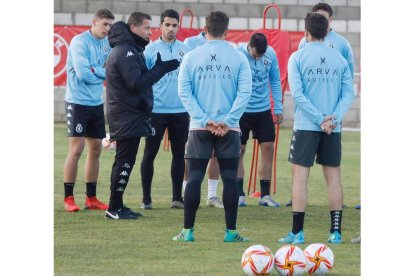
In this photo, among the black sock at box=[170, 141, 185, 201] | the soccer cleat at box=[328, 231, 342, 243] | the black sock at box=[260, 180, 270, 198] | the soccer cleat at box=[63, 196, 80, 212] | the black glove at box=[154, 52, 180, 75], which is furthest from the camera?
the black sock at box=[260, 180, 270, 198]

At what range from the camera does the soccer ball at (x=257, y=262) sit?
288 inches

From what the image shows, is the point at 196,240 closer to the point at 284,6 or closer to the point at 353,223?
the point at 353,223

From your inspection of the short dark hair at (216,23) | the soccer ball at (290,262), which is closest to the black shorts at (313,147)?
the short dark hair at (216,23)

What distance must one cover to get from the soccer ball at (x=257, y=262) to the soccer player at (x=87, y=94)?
3.86 meters

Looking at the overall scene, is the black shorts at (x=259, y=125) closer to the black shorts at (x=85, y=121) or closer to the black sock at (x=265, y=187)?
the black sock at (x=265, y=187)

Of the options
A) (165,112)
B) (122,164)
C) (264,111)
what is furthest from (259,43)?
(122,164)

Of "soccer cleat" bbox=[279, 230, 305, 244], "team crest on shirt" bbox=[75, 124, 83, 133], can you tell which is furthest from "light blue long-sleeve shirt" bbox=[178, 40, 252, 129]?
"team crest on shirt" bbox=[75, 124, 83, 133]

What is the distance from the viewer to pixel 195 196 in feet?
28.8

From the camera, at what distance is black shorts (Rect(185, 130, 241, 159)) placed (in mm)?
8797

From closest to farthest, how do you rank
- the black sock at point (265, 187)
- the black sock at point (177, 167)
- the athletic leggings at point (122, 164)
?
the athletic leggings at point (122, 164)
the black sock at point (177, 167)
the black sock at point (265, 187)

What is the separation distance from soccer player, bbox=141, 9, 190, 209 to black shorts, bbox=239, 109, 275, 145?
27.3 inches

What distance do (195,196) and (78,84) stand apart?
2.62 metres

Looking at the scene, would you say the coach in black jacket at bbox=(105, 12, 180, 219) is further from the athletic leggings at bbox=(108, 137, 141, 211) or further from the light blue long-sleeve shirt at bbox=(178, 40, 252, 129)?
the light blue long-sleeve shirt at bbox=(178, 40, 252, 129)
